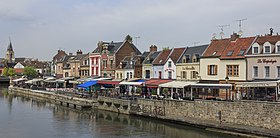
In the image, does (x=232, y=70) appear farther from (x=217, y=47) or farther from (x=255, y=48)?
(x=217, y=47)

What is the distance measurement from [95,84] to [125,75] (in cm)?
545

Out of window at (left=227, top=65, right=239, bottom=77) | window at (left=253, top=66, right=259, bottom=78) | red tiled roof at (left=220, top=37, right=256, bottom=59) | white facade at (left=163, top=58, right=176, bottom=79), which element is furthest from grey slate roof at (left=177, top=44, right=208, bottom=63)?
window at (left=253, top=66, right=259, bottom=78)

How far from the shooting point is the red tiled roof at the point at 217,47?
42.3m

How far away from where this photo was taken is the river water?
108 feet

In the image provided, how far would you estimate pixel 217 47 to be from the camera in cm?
4350

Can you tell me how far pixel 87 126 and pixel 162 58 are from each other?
19.6 metres

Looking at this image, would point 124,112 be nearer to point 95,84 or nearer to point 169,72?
point 169,72

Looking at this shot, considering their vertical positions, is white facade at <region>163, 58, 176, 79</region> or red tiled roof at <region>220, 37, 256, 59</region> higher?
red tiled roof at <region>220, 37, 256, 59</region>

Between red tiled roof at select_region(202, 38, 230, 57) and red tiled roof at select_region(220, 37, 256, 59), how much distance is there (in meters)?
0.71

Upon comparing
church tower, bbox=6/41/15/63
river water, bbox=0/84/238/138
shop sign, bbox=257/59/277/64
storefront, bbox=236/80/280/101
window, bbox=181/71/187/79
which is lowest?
river water, bbox=0/84/238/138

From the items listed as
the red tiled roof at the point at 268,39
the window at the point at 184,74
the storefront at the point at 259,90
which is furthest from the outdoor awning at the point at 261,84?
the window at the point at 184,74

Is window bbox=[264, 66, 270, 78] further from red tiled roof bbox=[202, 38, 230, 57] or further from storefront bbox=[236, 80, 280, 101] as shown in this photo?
Answer: red tiled roof bbox=[202, 38, 230, 57]

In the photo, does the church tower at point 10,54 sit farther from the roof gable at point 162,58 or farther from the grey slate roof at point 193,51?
the grey slate roof at point 193,51

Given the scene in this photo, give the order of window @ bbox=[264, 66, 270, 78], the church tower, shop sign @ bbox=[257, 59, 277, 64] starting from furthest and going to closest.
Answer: the church tower < window @ bbox=[264, 66, 270, 78] < shop sign @ bbox=[257, 59, 277, 64]
